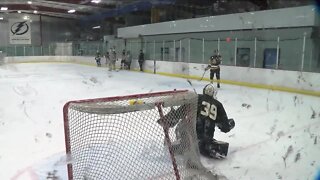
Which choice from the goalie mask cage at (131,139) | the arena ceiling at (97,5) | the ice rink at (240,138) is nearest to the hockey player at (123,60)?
the arena ceiling at (97,5)

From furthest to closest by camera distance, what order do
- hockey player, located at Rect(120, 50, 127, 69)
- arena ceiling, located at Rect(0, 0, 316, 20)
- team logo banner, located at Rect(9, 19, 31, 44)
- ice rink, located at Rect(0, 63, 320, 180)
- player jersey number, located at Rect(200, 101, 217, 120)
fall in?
1. team logo banner, located at Rect(9, 19, 31, 44)
2. arena ceiling, located at Rect(0, 0, 316, 20)
3. hockey player, located at Rect(120, 50, 127, 69)
4. player jersey number, located at Rect(200, 101, 217, 120)
5. ice rink, located at Rect(0, 63, 320, 180)

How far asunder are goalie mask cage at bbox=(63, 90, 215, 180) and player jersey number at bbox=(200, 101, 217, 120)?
1.54 feet

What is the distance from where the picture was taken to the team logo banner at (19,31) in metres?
26.7

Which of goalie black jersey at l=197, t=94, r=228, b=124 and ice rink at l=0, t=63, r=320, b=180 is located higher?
goalie black jersey at l=197, t=94, r=228, b=124

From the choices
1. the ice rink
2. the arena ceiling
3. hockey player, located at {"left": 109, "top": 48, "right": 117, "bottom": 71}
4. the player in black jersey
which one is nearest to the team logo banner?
the arena ceiling

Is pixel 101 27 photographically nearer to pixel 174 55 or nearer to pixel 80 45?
pixel 80 45

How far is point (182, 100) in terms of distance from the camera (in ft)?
9.36

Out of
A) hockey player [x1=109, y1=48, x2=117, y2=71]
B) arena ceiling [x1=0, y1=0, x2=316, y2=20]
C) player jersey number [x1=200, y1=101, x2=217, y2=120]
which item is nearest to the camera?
player jersey number [x1=200, y1=101, x2=217, y2=120]

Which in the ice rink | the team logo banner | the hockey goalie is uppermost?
the team logo banner

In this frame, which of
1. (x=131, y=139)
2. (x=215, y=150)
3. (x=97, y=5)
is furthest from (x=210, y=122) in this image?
(x=97, y=5)

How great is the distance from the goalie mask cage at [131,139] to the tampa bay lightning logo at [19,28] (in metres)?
27.0

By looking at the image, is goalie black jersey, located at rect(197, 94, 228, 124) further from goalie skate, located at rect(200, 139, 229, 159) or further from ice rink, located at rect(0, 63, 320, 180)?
ice rink, located at rect(0, 63, 320, 180)

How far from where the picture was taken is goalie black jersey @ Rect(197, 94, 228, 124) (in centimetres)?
346

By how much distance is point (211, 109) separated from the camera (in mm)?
3467
